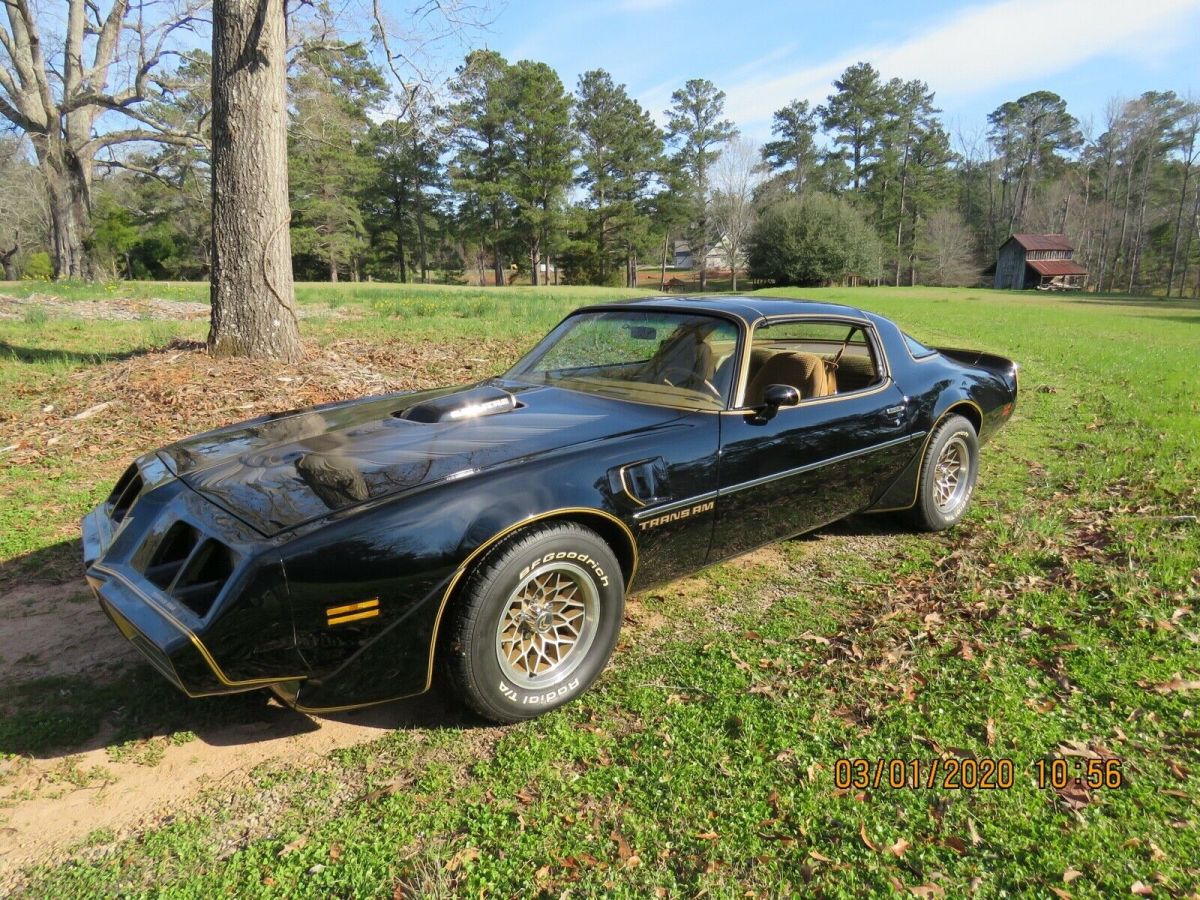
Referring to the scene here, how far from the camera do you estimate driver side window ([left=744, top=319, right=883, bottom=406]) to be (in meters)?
3.77

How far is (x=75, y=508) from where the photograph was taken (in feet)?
14.4

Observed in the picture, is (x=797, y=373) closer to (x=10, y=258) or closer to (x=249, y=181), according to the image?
(x=249, y=181)

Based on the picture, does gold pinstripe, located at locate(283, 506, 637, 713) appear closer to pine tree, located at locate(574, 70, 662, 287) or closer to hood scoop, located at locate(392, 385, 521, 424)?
hood scoop, located at locate(392, 385, 521, 424)

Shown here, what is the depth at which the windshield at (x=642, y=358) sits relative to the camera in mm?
3312

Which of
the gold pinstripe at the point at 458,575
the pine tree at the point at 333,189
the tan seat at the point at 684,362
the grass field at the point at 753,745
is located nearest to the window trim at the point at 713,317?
the tan seat at the point at 684,362

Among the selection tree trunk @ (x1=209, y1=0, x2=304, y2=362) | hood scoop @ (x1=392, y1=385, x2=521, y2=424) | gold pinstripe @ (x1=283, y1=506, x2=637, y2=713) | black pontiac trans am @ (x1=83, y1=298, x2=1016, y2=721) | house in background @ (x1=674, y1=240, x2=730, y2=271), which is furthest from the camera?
house in background @ (x1=674, y1=240, x2=730, y2=271)

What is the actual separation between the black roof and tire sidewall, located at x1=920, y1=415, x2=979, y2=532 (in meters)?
0.83

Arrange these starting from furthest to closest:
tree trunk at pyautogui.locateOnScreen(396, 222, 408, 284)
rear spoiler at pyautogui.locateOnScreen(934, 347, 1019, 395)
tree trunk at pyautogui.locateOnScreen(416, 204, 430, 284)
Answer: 1. tree trunk at pyautogui.locateOnScreen(396, 222, 408, 284)
2. tree trunk at pyautogui.locateOnScreen(416, 204, 430, 284)
3. rear spoiler at pyautogui.locateOnScreen(934, 347, 1019, 395)

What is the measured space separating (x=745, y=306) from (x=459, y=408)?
1598 millimetres

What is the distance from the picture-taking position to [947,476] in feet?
14.6

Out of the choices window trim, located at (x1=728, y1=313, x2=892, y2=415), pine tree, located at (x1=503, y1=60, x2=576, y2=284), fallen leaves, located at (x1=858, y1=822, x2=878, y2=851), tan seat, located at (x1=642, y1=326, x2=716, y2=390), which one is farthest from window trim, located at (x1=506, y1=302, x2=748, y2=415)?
pine tree, located at (x1=503, y1=60, x2=576, y2=284)

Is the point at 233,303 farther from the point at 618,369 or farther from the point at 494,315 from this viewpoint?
the point at 494,315

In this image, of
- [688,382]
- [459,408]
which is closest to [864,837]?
[688,382]

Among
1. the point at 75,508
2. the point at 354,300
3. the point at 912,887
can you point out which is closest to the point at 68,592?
the point at 75,508
